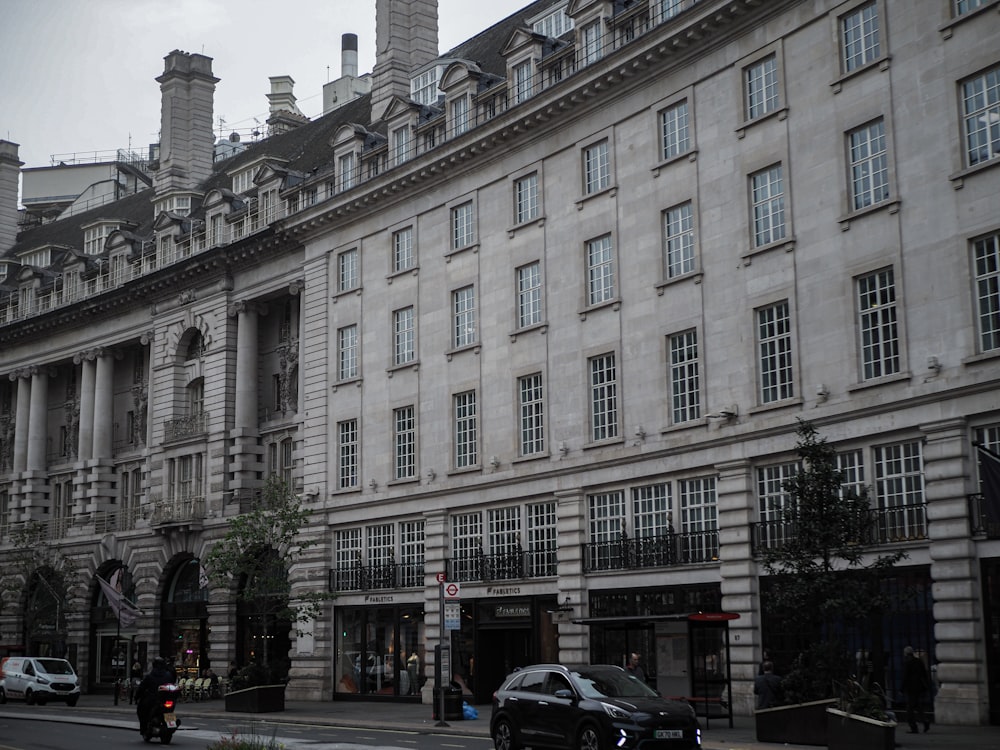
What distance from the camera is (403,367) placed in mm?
48031

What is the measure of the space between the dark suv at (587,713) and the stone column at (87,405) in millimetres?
47425

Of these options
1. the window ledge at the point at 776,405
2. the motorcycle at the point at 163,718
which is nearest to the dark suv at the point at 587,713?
the motorcycle at the point at 163,718

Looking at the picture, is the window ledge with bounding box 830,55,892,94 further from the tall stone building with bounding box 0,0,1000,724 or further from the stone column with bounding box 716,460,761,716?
the stone column with bounding box 716,460,761,716

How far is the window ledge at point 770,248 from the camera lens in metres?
34.3

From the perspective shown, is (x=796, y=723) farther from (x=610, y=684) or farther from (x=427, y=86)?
(x=427, y=86)

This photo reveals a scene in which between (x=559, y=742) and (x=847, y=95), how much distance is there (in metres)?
18.3

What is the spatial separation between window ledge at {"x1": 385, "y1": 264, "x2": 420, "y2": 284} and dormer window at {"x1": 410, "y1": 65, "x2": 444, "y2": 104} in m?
7.16

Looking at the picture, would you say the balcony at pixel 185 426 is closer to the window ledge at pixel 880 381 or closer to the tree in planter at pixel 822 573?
the window ledge at pixel 880 381

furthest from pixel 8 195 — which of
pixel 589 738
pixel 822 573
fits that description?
pixel 589 738

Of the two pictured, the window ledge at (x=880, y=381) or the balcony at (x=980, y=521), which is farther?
the window ledge at (x=880, y=381)

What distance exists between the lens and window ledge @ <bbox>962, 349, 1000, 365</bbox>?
28.7 meters

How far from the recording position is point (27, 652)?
6838cm

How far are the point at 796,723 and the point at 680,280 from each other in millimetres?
15434

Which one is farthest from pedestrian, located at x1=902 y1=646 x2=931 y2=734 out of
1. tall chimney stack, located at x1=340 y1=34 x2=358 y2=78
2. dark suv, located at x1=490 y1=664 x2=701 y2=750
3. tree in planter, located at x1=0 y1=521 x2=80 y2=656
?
tall chimney stack, located at x1=340 y1=34 x2=358 y2=78
